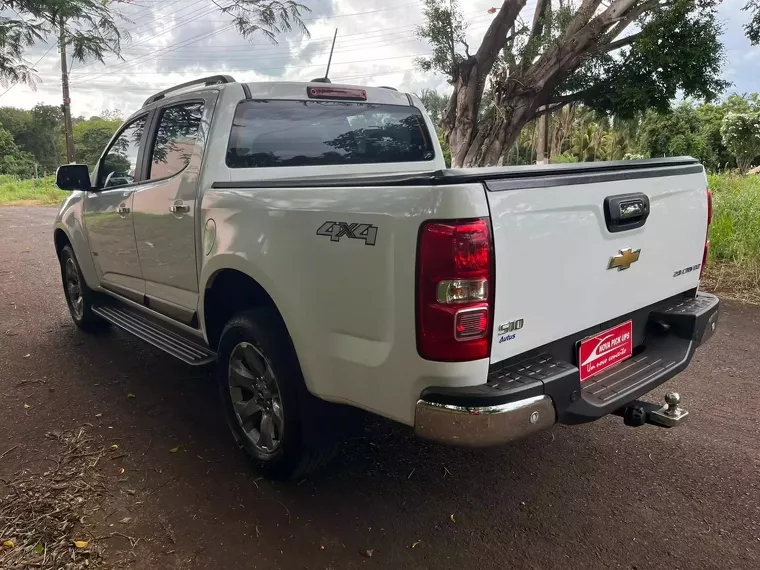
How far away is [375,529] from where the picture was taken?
261 centimetres

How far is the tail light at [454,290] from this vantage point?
76.6 inches

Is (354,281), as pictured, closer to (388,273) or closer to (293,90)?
(388,273)

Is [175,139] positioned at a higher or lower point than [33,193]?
higher

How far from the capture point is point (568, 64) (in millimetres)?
16297

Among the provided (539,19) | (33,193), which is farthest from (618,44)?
(33,193)

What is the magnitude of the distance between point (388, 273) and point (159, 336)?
2.46m

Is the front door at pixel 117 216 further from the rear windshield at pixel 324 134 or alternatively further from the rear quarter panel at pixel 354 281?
the rear quarter panel at pixel 354 281

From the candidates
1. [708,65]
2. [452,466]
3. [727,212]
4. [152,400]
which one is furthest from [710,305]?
[708,65]

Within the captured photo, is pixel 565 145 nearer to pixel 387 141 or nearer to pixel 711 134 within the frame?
pixel 711 134

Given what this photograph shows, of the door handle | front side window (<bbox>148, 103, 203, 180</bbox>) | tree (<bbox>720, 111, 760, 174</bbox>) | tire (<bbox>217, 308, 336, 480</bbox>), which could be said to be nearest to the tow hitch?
tire (<bbox>217, 308, 336, 480</bbox>)

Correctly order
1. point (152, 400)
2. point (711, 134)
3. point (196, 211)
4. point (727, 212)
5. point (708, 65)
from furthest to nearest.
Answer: point (711, 134) → point (708, 65) → point (727, 212) → point (152, 400) → point (196, 211)

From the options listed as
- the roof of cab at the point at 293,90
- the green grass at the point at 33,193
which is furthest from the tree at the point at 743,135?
the green grass at the point at 33,193

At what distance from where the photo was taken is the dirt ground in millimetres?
2443

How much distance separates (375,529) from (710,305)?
203cm
